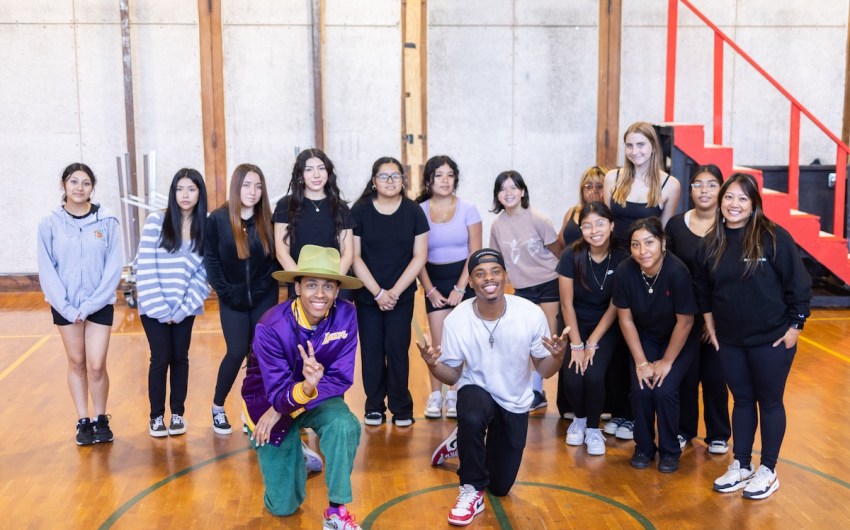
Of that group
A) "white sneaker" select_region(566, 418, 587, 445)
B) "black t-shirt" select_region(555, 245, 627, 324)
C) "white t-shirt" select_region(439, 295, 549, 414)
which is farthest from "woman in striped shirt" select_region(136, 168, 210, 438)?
"white sneaker" select_region(566, 418, 587, 445)

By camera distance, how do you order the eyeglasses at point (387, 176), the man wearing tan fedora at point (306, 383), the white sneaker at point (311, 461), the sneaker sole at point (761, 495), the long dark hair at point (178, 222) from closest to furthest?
the man wearing tan fedora at point (306, 383), the sneaker sole at point (761, 495), the white sneaker at point (311, 461), the long dark hair at point (178, 222), the eyeglasses at point (387, 176)

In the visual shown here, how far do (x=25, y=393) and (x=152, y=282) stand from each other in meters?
1.74

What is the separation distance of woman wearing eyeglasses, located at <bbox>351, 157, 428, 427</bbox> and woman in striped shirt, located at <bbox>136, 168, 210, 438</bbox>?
2.90 feet

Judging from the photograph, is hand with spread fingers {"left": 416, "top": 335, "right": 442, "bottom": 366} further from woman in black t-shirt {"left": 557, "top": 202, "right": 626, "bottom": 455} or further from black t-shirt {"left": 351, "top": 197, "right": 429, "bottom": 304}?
black t-shirt {"left": 351, "top": 197, "right": 429, "bottom": 304}

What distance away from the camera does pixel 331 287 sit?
13.5ft

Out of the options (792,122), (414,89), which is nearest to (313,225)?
(414,89)

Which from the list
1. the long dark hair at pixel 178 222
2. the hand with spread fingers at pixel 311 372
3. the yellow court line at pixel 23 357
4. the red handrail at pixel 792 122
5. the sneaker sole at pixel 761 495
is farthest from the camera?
the red handrail at pixel 792 122

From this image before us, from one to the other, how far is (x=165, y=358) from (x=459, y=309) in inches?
73.8

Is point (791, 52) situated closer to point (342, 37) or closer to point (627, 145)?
point (342, 37)

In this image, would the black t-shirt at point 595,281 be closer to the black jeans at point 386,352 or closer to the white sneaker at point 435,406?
the black jeans at point 386,352

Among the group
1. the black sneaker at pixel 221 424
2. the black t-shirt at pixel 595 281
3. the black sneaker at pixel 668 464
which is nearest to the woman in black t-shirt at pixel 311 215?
the black sneaker at pixel 221 424

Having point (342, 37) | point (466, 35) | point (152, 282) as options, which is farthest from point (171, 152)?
point (152, 282)

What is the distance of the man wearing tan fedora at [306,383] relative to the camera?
4.02m

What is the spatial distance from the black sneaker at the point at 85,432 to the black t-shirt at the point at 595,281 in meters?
2.72
